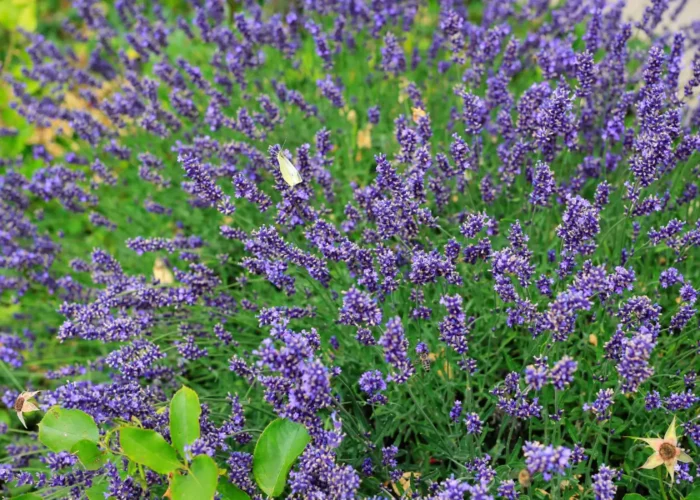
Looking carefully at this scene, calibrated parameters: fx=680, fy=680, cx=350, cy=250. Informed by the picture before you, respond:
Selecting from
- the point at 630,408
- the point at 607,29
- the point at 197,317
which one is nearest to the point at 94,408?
the point at 197,317

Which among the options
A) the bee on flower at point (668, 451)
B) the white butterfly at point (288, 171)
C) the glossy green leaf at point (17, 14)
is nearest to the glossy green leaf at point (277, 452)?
the white butterfly at point (288, 171)

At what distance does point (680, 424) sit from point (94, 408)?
209 centimetres

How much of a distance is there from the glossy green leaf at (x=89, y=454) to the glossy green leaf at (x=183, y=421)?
35 centimetres

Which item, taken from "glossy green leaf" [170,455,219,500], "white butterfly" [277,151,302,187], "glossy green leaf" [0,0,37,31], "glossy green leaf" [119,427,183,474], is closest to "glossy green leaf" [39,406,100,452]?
"glossy green leaf" [119,427,183,474]

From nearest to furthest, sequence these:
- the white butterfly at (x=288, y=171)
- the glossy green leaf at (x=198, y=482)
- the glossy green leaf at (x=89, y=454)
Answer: the glossy green leaf at (x=198, y=482), the glossy green leaf at (x=89, y=454), the white butterfly at (x=288, y=171)

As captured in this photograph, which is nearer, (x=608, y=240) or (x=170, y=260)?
(x=608, y=240)

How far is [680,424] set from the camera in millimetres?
2385

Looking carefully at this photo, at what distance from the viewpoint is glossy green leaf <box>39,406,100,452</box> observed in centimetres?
229

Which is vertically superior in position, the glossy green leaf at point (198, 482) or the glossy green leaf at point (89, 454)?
the glossy green leaf at point (198, 482)

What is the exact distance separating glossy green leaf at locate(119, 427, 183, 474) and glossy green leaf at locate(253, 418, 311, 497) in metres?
0.26

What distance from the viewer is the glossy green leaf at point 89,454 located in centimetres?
223

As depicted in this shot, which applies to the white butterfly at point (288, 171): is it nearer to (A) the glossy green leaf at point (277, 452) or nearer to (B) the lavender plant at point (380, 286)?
(B) the lavender plant at point (380, 286)

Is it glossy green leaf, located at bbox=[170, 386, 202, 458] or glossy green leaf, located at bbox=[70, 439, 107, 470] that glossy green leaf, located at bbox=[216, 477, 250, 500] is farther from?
glossy green leaf, located at bbox=[70, 439, 107, 470]

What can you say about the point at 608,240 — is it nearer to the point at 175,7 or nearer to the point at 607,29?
the point at 607,29
